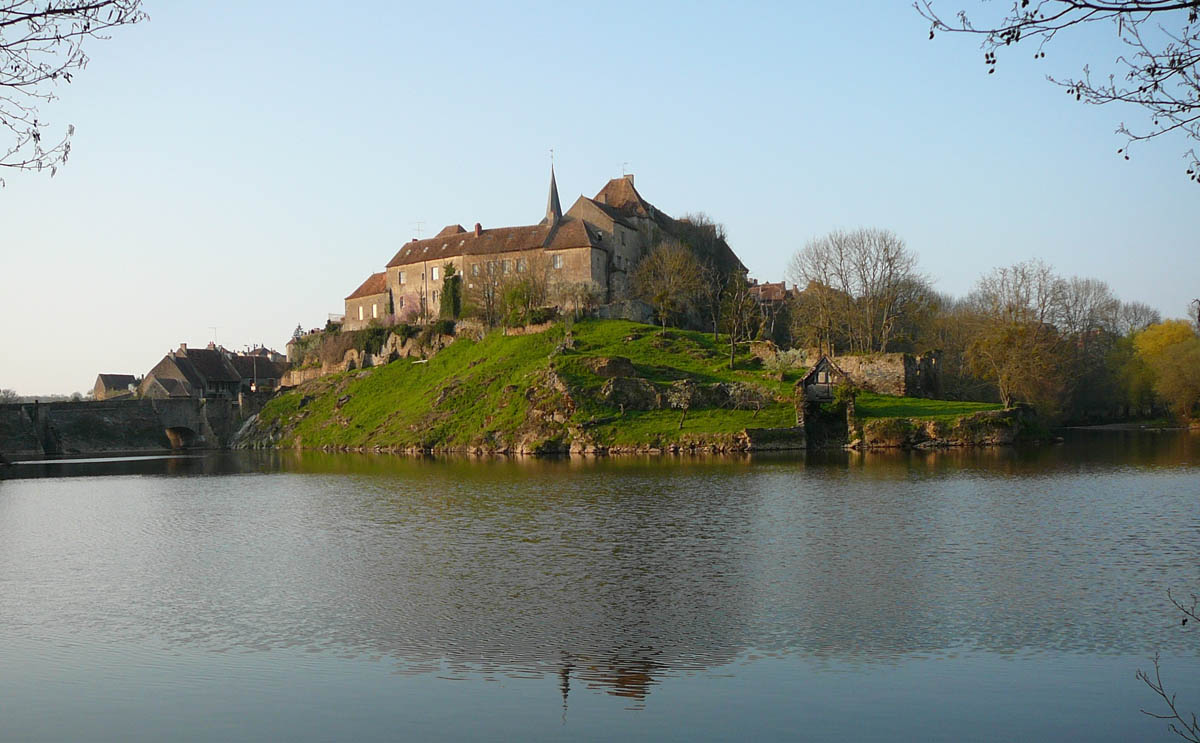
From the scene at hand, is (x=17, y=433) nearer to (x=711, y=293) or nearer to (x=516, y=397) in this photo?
(x=516, y=397)

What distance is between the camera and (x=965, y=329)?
88250 millimetres

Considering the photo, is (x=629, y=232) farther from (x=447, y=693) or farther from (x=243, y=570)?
(x=447, y=693)

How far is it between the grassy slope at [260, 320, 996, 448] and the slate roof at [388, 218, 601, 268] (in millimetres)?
9787

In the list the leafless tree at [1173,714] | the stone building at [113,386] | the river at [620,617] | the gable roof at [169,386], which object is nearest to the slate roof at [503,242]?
the gable roof at [169,386]

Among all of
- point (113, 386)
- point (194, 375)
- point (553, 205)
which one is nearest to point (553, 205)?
point (553, 205)

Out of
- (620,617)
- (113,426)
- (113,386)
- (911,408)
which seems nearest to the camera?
(620,617)

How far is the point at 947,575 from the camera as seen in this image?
785 inches

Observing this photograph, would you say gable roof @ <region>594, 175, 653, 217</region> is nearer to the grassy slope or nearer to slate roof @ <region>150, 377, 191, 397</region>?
the grassy slope

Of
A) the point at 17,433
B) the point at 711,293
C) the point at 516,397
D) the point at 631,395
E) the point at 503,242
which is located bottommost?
the point at 17,433

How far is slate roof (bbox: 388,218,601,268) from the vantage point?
9456 centimetres

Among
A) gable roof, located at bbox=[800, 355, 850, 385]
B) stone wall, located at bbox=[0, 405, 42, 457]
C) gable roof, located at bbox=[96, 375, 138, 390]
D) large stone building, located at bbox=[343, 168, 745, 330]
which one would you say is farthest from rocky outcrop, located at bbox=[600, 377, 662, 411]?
gable roof, located at bbox=[96, 375, 138, 390]

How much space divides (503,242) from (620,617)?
85218 mm

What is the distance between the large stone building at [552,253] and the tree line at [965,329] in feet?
9.54

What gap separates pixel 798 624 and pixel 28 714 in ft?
37.6
